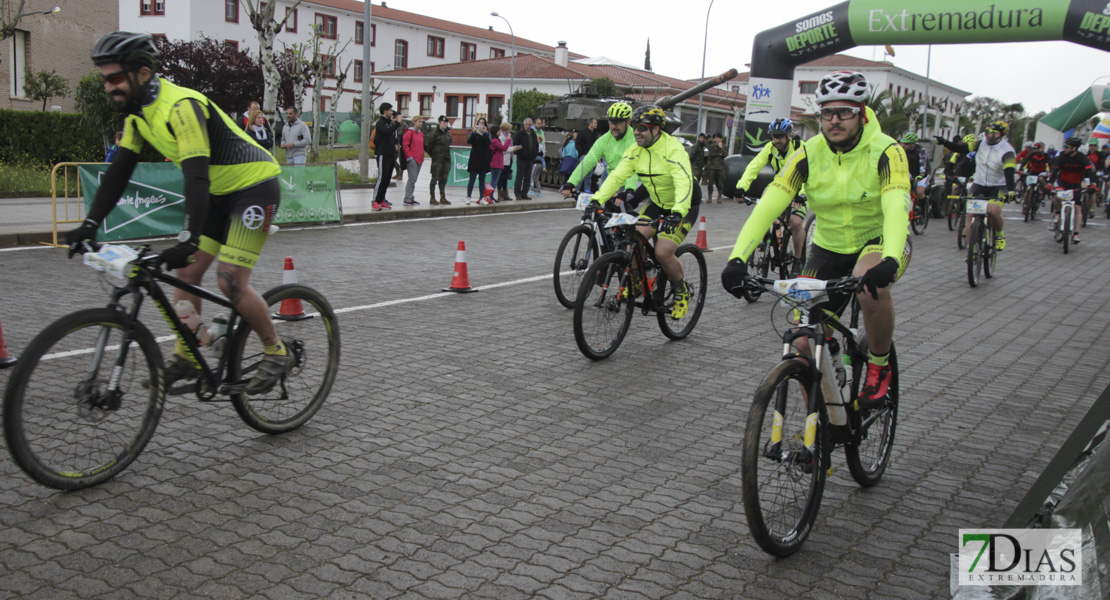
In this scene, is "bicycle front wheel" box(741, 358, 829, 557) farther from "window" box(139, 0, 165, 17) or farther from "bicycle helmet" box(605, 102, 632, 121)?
"window" box(139, 0, 165, 17)

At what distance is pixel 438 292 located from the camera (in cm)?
991

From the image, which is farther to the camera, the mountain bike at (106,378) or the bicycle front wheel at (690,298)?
the bicycle front wheel at (690,298)

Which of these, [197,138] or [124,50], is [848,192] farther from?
[124,50]

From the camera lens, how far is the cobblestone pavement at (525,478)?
143 inches

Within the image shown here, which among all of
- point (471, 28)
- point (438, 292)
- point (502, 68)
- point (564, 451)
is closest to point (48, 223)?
point (438, 292)

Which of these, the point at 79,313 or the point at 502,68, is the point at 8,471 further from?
the point at 502,68

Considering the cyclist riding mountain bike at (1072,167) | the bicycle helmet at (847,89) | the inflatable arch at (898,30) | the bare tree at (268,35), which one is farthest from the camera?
the bare tree at (268,35)

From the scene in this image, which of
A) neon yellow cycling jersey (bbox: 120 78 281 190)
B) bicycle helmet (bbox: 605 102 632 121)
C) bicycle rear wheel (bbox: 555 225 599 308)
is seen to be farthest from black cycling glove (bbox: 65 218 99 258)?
bicycle helmet (bbox: 605 102 632 121)

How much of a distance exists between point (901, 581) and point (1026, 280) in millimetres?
10443

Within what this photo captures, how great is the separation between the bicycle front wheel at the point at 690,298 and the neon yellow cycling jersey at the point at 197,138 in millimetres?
4080

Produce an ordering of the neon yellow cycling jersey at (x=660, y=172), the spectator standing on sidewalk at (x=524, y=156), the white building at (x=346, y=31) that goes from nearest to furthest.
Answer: the neon yellow cycling jersey at (x=660, y=172) → the spectator standing on sidewalk at (x=524, y=156) → the white building at (x=346, y=31)

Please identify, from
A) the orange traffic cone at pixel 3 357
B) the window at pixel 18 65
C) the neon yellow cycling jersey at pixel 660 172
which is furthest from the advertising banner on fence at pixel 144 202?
the window at pixel 18 65

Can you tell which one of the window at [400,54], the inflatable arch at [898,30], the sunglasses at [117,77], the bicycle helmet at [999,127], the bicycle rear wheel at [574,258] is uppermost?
the window at [400,54]

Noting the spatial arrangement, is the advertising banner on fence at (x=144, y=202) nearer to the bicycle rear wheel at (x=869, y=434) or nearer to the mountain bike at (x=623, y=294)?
the mountain bike at (x=623, y=294)
